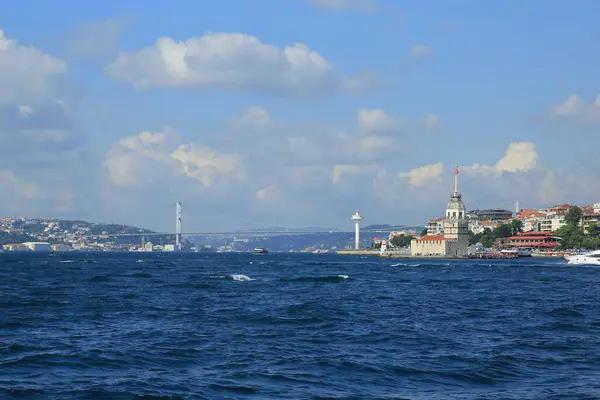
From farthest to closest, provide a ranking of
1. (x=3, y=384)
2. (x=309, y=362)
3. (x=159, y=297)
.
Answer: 1. (x=159, y=297)
2. (x=309, y=362)
3. (x=3, y=384)

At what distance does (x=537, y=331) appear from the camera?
122 feet

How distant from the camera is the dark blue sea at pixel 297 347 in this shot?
2453 cm

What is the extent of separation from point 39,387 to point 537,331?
20942mm

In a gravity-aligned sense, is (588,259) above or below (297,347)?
above

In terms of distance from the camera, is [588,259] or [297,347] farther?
[588,259]

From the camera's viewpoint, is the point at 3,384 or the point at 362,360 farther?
the point at 362,360

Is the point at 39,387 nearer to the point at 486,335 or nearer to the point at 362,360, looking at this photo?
the point at 362,360

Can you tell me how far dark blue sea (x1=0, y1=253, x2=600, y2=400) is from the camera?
24531 millimetres

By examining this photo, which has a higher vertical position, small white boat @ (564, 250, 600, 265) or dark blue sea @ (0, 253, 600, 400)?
small white boat @ (564, 250, 600, 265)

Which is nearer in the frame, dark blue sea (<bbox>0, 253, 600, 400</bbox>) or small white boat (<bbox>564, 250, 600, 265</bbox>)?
dark blue sea (<bbox>0, 253, 600, 400</bbox>)

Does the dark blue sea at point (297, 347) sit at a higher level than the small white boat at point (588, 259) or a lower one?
lower

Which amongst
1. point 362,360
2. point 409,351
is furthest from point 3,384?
point 409,351

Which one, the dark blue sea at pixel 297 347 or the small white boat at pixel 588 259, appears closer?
the dark blue sea at pixel 297 347

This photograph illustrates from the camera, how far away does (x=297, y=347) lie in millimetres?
32125
